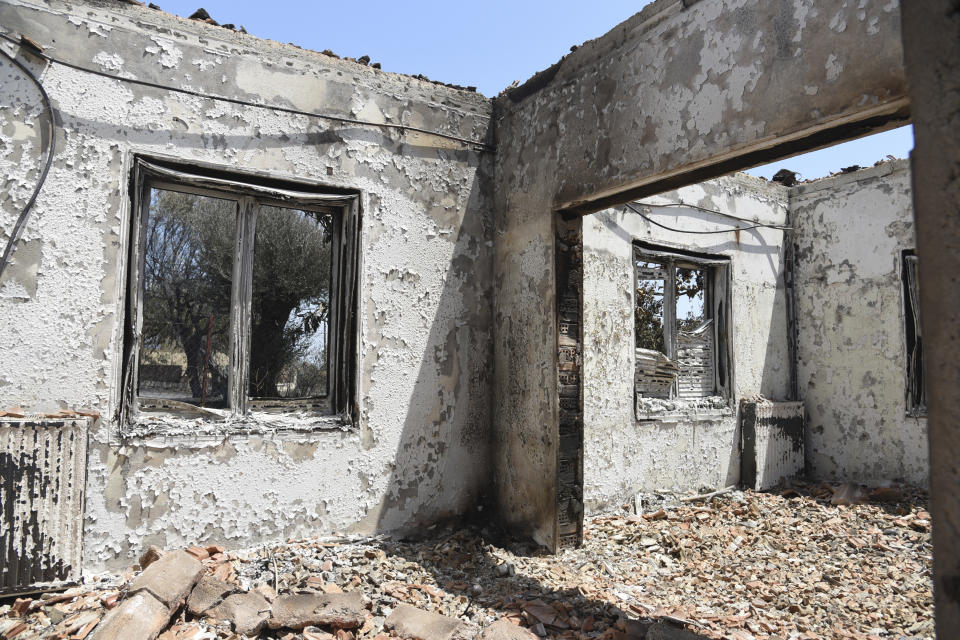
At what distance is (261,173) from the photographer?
3459mm

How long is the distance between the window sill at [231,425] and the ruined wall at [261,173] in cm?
3

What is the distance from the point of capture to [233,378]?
136 inches

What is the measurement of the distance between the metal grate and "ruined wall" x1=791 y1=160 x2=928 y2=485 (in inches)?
260

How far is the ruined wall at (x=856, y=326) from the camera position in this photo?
19.0ft

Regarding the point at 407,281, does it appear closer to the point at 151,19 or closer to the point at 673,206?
the point at 151,19

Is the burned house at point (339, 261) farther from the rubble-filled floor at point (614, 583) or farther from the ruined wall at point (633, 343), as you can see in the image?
the rubble-filled floor at point (614, 583)

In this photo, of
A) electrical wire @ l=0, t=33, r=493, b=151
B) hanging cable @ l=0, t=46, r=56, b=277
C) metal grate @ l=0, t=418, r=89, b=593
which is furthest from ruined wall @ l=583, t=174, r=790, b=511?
hanging cable @ l=0, t=46, r=56, b=277

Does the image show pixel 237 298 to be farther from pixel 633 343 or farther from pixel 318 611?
pixel 633 343

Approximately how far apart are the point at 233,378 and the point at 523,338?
1868mm

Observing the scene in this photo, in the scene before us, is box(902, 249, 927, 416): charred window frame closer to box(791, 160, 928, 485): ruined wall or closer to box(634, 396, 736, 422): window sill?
box(791, 160, 928, 485): ruined wall

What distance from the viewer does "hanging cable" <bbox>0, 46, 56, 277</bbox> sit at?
2836 millimetres

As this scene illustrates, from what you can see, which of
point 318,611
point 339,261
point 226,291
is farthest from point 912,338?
point 226,291

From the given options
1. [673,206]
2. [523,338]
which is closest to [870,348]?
[673,206]

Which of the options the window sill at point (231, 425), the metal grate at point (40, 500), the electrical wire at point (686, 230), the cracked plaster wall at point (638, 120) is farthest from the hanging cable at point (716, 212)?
the metal grate at point (40, 500)
